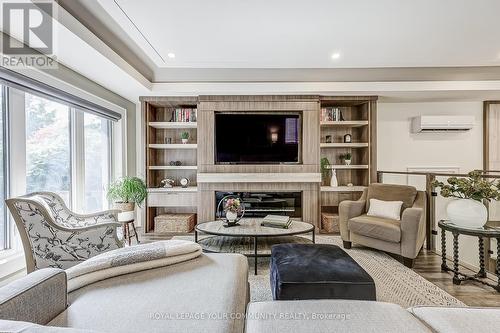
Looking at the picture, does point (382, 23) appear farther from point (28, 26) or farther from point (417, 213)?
point (28, 26)

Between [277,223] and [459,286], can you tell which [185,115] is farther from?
[459,286]

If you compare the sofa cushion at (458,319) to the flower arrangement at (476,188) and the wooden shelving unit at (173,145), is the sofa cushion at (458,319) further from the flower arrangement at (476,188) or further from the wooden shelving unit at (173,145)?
the wooden shelving unit at (173,145)

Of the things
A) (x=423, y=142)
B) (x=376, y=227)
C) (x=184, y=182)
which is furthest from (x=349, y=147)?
(x=184, y=182)

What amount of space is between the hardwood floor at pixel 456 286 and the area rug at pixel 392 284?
4.2 inches

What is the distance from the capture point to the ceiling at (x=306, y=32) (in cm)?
227

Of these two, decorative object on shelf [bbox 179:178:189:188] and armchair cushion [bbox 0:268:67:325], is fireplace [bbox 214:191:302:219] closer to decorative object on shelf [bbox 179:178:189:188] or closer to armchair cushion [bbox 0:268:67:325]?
decorative object on shelf [bbox 179:178:189:188]

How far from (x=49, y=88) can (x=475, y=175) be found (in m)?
4.17

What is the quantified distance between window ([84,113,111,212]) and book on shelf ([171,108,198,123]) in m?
1.06

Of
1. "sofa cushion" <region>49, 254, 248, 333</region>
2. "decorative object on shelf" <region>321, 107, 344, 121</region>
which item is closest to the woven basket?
"decorative object on shelf" <region>321, 107, 344, 121</region>

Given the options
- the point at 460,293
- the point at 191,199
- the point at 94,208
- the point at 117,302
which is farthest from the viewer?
the point at 191,199

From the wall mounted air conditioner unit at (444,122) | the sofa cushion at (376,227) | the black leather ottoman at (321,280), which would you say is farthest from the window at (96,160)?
the wall mounted air conditioner unit at (444,122)

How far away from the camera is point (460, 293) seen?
2266 millimetres

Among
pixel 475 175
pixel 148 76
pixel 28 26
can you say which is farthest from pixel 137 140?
pixel 475 175

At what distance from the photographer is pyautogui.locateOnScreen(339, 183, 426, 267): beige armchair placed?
9.07 feet
